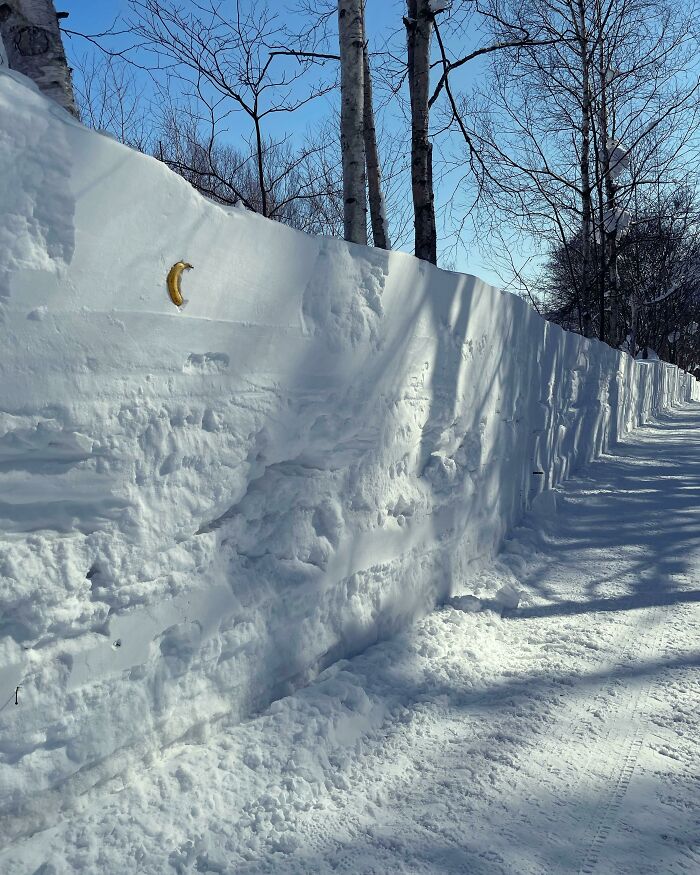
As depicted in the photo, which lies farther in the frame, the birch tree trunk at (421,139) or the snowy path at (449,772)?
the birch tree trunk at (421,139)

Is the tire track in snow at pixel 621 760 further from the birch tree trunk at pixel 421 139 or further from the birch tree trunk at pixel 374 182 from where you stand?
the birch tree trunk at pixel 374 182

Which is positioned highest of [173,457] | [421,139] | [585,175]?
[585,175]

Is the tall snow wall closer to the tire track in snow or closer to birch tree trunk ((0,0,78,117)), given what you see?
the tire track in snow

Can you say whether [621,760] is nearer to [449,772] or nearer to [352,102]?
[449,772]

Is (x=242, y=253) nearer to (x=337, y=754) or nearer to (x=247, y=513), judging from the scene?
(x=247, y=513)

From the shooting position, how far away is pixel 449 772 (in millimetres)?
1819

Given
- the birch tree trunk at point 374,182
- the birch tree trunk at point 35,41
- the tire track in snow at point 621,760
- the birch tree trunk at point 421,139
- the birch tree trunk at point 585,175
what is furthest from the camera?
the birch tree trunk at point 585,175

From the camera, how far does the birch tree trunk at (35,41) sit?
2707 millimetres

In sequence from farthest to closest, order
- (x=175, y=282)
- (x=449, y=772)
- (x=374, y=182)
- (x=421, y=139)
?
(x=374, y=182), (x=421, y=139), (x=449, y=772), (x=175, y=282)

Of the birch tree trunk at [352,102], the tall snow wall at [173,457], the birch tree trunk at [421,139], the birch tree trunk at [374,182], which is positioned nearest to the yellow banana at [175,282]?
the tall snow wall at [173,457]

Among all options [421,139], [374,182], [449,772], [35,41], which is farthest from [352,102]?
[449,772]

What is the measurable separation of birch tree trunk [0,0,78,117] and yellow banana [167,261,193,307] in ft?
5.64

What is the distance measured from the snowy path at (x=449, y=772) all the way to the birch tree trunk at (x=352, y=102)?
3.31 meters

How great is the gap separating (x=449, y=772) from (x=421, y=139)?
5.56 meters
